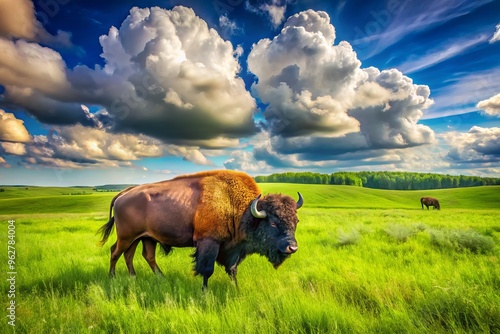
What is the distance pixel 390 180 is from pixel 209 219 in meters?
155

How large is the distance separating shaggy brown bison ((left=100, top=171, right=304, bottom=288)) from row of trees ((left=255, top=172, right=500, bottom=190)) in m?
127

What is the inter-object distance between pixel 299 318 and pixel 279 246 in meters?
Answer: 2.02

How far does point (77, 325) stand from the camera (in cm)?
372

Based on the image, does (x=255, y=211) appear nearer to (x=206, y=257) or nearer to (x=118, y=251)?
(x=206, y=257)

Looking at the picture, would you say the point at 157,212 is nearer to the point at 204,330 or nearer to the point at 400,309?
the point at 204,330

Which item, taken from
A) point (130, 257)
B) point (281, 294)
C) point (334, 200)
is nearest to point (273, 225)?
point (281, 294)

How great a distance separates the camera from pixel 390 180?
140m

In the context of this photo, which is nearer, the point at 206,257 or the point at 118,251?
the point at 206,257

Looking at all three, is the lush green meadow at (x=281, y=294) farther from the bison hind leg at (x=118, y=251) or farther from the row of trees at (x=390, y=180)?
the row of trees at (x=390, y=180)

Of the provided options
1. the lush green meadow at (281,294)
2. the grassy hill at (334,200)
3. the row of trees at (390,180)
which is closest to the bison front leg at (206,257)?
the lush green meadow at (281,294)

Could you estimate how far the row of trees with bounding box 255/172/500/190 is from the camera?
138m

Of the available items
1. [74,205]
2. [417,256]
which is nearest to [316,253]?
[417,256]

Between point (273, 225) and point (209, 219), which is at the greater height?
point (209, 219)

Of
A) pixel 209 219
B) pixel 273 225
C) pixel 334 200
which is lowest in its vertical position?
pixel 334 200
